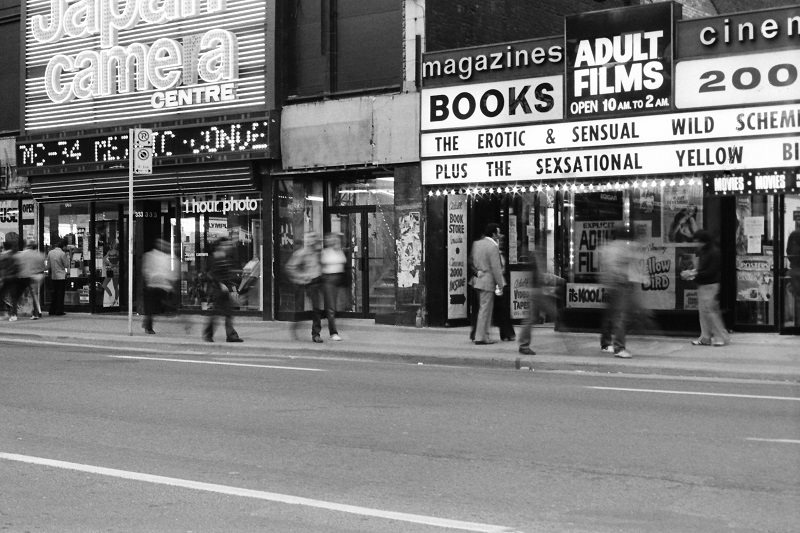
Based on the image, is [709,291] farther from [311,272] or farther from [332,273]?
[311,272]

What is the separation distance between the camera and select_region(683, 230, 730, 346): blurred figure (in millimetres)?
16391

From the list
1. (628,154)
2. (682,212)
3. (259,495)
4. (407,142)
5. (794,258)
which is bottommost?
(259,495)

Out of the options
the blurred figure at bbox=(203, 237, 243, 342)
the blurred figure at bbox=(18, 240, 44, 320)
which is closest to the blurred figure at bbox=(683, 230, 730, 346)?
the blurred figure at bbox=(203, 237, 243, 342)

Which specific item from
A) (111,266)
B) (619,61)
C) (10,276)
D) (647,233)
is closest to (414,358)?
(647,233)

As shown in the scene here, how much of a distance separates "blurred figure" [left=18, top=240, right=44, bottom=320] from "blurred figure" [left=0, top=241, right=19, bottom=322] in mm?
126

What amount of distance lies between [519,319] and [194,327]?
260 inches

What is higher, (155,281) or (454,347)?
(155,281)

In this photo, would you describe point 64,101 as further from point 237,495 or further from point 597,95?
point 237,495

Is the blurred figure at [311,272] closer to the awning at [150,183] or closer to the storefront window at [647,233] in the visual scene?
the storefront window at [647,233]

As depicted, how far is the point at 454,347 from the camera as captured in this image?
55.3ft

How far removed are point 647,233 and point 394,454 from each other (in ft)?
39.8

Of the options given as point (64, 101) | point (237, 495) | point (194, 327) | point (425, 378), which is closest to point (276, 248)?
point (194, 327)

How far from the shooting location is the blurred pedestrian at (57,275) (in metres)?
25.3

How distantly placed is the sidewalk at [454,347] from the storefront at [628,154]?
110 centimetres
